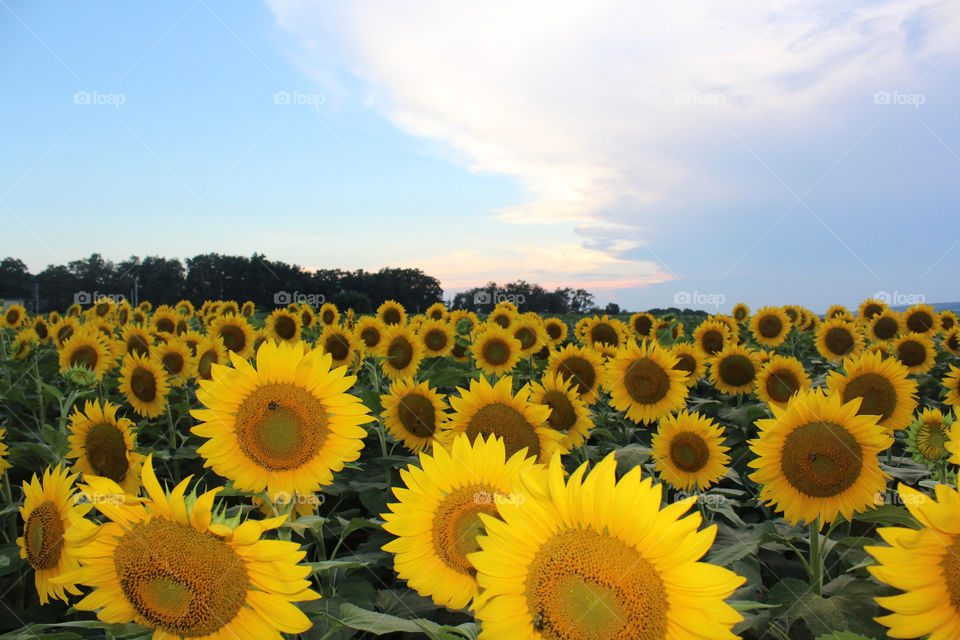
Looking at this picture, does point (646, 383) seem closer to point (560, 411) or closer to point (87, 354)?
point (560, 411)

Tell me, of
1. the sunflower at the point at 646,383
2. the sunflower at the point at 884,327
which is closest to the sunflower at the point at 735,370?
the sunflower at the point at 646,383

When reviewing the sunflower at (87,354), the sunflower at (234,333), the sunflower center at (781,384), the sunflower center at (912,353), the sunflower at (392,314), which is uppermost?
the sunflower center at (912,353)

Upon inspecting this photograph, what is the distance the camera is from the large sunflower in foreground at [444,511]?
197cm

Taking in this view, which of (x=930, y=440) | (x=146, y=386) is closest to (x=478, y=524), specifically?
(x=930, y=440)

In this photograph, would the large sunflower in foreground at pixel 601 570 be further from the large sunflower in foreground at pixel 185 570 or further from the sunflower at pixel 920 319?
the sunflower at pixel 920 319

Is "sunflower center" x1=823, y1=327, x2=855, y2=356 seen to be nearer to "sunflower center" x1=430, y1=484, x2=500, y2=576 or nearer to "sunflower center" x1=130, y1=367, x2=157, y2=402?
"sunflower center" x1=430, y1=484, x2=500, y2=576

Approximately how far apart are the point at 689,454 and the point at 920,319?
36.5ft

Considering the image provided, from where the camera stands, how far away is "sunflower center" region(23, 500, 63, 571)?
2.33 m

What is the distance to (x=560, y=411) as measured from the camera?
4828 mm

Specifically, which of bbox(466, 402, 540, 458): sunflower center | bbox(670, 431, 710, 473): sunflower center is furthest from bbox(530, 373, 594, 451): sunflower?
bbox(466, 402, 540, 458): sunflower center

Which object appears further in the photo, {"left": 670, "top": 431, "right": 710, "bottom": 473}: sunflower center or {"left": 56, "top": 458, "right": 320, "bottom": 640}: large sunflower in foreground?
{"left": 670, "top": 431, "right": 710, "bottom": 473}: sunflower center

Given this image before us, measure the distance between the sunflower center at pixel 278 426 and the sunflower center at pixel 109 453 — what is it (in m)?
1.97

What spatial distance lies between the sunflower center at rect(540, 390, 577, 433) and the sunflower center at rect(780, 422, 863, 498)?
1.88 meters

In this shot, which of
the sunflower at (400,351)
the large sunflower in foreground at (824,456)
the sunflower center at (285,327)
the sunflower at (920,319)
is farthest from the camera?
the sunflower at (920,319)
